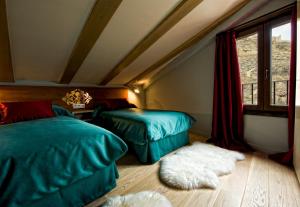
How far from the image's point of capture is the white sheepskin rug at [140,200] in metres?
1.33

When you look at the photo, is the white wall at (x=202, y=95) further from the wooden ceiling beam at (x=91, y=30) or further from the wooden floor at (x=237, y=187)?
the wooden ceiling beam at (x=91, y=30)

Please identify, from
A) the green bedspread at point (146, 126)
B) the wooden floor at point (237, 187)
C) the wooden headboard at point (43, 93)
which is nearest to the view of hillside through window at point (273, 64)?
the wooden floor at point (237, 187)

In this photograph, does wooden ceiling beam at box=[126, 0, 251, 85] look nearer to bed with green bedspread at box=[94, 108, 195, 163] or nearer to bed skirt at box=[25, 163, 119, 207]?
bed with green bedspread at box=[94, 108, 195, 163]

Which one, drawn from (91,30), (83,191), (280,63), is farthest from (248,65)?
(83,191)

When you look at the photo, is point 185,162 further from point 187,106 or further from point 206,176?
point 187,106

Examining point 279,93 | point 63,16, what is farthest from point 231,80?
point 63,16

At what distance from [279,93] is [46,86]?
13.2ft

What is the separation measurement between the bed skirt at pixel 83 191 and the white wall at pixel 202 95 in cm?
230

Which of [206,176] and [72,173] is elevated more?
[72,173]

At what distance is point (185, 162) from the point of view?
6.70 ft

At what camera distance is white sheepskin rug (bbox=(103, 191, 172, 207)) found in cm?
133

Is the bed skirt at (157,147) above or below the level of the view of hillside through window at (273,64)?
below

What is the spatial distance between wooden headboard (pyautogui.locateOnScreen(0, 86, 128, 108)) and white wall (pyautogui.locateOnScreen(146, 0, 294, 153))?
148cm

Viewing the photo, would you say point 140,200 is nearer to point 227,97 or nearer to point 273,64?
point 227,97
